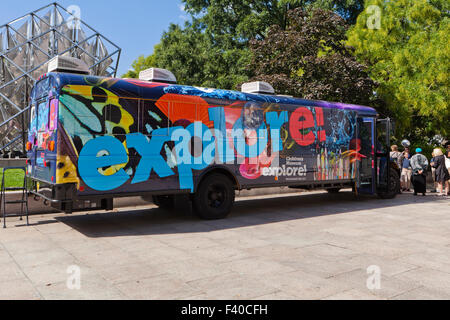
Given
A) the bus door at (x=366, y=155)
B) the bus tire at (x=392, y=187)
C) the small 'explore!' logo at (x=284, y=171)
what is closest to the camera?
the small 'explore!' logo at (x=284, y=171)

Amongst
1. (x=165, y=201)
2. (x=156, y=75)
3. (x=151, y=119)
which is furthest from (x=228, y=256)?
(x=156, y=75)

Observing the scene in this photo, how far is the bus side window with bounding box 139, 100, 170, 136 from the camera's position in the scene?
7699mm

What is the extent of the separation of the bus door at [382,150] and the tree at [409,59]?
5.75 meters

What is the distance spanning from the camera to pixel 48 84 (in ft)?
24.1

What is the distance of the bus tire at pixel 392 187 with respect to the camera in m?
12.7

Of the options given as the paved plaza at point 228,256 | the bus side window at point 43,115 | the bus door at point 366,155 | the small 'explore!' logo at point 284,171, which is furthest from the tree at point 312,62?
the bus side window at point 43,115

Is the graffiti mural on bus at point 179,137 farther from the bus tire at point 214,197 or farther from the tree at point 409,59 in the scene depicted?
the tree at point 409,59

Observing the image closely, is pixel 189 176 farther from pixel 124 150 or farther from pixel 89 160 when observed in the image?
pixel 89 160

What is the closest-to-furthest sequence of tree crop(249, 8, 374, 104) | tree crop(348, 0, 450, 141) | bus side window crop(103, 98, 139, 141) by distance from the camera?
bus side window crop(103, 98, 139, 141)
tree crop(249, 8, 374, 104)
tree crop(348, 0, 450, 141)

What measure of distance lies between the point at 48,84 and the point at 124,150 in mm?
1837

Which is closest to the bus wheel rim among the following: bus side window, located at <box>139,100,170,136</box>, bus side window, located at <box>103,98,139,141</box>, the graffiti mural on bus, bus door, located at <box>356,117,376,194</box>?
the graffiti mural on bus

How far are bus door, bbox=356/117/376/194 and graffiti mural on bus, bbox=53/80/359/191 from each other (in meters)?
1.31

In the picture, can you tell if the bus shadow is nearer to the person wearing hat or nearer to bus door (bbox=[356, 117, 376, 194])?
bus door (bbox=[356, 117, 376, 194])

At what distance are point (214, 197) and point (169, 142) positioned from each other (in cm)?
166
